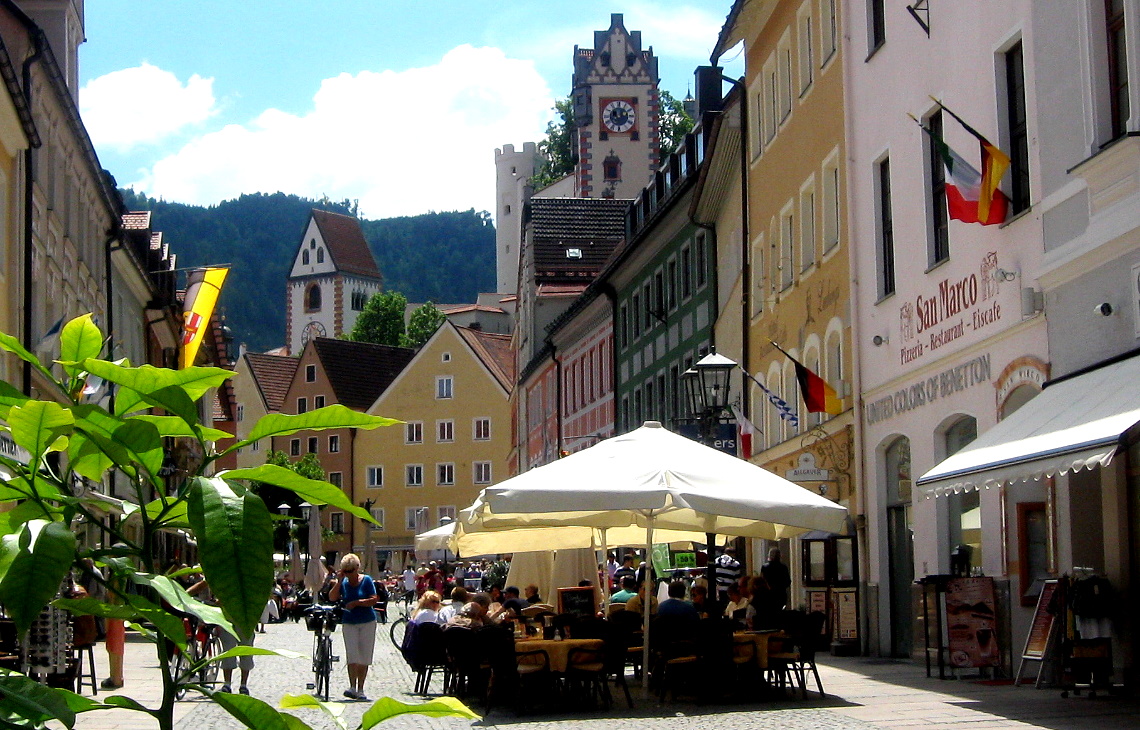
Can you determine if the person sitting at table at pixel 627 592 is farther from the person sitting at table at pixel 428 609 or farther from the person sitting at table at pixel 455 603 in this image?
the person sitting at table at pixel 428 609

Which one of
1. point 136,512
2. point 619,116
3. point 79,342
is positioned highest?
point 619,116

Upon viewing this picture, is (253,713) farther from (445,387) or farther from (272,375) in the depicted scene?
(272,375)

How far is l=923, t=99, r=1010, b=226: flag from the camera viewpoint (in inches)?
636

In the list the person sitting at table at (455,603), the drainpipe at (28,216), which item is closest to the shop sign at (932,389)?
the person sitting at table at (455,603)

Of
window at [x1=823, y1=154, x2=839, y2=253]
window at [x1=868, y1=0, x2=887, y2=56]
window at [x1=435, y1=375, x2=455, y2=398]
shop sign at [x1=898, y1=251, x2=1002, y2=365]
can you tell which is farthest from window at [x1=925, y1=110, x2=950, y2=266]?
window at [x1=435, y1=375, x2=455, y2=398]

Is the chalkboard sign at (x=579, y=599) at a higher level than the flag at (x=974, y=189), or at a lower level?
lower

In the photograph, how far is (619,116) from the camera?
104438 mm

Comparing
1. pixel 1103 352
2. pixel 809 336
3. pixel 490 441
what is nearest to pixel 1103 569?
pixel 1103 352

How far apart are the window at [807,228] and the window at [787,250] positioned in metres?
0.67

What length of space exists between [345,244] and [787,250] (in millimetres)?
156976

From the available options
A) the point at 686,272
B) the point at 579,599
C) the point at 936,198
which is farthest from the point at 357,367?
the point at 936,198

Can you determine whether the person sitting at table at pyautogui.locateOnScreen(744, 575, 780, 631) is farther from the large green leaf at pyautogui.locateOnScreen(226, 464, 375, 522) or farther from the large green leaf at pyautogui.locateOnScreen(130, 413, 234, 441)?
the large green leaf at pyautogui.locateOnScreen(130, 413, 234, 441)

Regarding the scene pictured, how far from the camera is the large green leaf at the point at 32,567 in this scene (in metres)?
1.96

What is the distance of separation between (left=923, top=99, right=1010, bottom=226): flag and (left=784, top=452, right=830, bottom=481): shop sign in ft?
21.4
